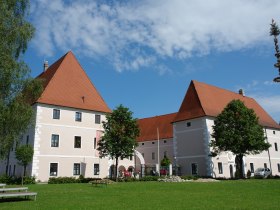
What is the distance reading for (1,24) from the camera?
2138cm

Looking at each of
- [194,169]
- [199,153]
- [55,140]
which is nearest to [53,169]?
[55,140]

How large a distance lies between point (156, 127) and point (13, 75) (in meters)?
Result: 40.5

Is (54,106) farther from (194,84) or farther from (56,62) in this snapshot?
(194,84)

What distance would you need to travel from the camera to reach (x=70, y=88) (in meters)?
40.0

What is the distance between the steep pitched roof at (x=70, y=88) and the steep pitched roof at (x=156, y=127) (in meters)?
17.6

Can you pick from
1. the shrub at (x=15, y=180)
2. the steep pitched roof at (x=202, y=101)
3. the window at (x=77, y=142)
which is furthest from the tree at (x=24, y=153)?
the steep pitched roof at (x=202, y=101)

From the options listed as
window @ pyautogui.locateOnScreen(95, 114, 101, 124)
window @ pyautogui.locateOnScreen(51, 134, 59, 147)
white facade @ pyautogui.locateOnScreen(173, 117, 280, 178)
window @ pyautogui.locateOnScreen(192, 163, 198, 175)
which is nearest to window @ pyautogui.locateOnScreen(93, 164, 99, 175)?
window @ pyautogui.locateOnScreen(95, 114, 101, 124)

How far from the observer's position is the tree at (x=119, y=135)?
3397 cm

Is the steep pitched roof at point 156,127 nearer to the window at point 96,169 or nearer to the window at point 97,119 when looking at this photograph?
the window at point 97,119

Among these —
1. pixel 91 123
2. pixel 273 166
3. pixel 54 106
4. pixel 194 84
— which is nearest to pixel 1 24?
pixel 54 106

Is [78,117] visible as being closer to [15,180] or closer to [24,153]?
[24,153]

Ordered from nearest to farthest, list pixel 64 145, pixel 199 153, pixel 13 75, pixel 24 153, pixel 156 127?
pixel 13 75, pixel 24 153, pixel 64 145, pixel 199 153, pixel 156 127

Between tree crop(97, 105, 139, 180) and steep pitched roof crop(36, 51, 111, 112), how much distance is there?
19.2ft

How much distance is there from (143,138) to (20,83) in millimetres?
39352
